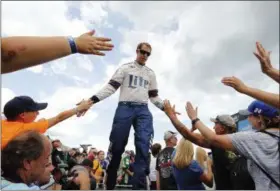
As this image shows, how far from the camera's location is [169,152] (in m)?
7.10

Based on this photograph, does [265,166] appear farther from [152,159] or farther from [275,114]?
[152,159]

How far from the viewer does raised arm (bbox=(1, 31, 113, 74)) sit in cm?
178

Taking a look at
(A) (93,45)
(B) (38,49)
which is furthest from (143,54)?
(B) (38,49)

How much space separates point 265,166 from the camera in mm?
3426

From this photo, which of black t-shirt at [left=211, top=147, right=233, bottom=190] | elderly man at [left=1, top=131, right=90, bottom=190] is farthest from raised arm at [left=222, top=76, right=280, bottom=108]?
elderly man at [left=1, top=131, right=90, bottom=190]

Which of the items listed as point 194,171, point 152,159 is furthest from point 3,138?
point 152,159

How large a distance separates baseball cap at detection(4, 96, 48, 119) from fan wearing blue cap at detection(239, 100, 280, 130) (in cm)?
263

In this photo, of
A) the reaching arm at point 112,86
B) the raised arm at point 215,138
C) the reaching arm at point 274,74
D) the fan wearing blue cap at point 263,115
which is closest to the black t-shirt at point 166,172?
the reaching arm at point 112,86

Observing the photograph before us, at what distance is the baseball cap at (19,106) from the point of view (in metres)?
4.21

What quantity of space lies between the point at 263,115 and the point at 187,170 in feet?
7.51

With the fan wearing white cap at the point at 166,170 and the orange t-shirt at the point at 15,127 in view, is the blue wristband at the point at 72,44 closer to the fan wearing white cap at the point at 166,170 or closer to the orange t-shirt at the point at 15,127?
the orange t-shirt at the point at 15,127

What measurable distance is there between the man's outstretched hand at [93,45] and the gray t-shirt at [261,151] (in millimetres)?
2067

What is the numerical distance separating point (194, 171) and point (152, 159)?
3.35m

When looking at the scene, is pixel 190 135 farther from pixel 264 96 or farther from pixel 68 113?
pixel 68 113
